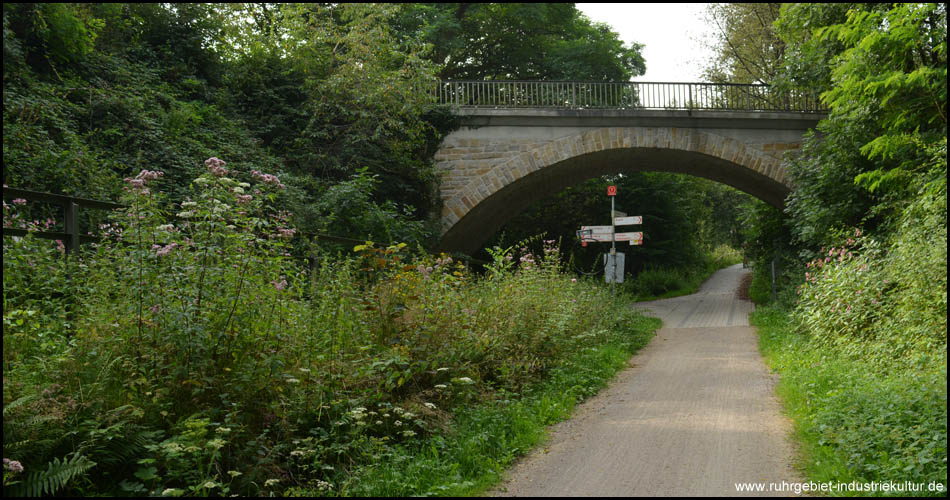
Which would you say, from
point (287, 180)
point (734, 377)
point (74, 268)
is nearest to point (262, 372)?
point (74, 268)

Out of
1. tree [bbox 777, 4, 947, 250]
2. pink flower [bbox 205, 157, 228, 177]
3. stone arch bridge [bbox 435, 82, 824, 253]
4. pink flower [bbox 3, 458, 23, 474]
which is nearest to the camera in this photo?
pink flower [bbox 3, 458, 23, 474]

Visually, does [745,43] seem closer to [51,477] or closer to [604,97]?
[604,97]

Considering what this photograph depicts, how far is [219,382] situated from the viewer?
4.25 meters

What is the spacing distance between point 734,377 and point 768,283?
16.3 meters

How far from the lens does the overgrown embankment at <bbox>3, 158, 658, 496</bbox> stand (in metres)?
3.73

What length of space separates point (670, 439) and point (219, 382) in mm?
3331

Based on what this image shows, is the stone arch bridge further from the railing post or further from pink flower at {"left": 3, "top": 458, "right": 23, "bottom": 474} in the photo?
pink flower at {"left": 3, "top": 458, "right": 23, "bottom": 474}

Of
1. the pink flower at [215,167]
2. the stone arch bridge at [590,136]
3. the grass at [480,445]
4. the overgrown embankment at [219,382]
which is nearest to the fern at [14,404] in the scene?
the overgrown embankment at [219,382]

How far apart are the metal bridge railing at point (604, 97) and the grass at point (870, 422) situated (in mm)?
11701

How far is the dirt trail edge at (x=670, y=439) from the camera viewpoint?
4145mm

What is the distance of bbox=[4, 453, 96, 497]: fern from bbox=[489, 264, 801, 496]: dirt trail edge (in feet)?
7.70

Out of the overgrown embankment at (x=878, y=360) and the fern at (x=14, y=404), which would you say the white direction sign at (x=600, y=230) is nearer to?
the overgrown embankment at (x=878, y=360)

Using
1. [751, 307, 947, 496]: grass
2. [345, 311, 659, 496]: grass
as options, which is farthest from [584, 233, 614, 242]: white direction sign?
Answer: [751, 307, 947, 496]: grass

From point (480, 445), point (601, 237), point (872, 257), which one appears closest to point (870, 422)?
point (480, 445)
